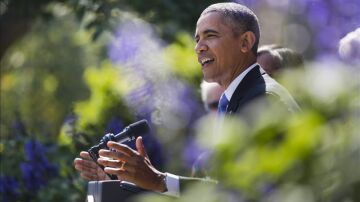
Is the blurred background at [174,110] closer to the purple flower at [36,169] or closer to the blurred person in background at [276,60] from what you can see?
the purple flower at [36,169]

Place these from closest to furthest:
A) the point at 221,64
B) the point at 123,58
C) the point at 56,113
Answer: the point at 221,64 → the point at 123,58 → the point at 56,113

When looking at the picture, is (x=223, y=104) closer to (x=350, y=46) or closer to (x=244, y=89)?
(x=244, y=89)

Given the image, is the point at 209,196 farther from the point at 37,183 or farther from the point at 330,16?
the point at 37,183

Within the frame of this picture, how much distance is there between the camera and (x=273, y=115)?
70.4 inches

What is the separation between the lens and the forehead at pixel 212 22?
4012 mm

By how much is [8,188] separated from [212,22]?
360 cm

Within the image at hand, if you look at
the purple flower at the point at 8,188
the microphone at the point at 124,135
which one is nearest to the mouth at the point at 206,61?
the microphone at the point at 124,135

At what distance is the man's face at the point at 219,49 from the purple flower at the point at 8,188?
3459mm

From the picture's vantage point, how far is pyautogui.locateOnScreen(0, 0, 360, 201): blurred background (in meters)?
1.77

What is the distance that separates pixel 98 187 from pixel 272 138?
67.3 inches

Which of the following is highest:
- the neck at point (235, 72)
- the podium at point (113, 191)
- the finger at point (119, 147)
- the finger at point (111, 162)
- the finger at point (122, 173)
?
the neck at point (235, 72)

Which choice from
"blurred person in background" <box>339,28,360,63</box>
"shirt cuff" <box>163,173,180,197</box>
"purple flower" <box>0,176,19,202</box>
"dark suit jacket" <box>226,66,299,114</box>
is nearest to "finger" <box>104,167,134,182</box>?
"shirt cuff" <box>163,173,180,197</box>

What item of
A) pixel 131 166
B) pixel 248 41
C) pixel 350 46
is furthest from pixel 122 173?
pixel 350 46

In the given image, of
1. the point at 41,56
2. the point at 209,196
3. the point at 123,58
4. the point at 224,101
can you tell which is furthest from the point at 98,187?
the point at 41,56
